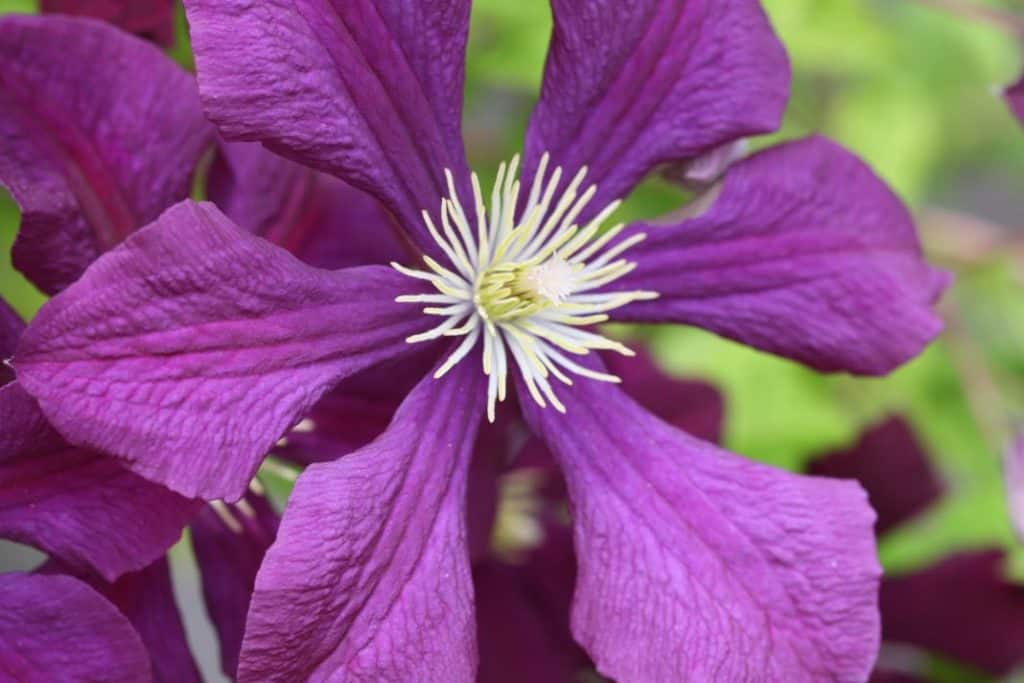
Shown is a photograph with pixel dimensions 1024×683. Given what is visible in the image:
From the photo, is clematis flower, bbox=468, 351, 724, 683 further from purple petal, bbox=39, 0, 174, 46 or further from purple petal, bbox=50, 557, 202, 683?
purple petal, bbox=39, 0, 174, 46

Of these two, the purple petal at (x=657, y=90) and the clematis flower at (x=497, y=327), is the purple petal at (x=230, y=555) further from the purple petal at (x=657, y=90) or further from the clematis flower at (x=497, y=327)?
the purple petal at (x=657, y=90)

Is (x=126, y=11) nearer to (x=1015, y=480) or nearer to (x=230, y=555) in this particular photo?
(x=230, y=555)

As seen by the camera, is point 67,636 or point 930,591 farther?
point 930,591

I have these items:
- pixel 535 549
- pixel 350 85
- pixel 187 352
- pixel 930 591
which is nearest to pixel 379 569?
pixel 187 352

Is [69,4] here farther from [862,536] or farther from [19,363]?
[862,536]

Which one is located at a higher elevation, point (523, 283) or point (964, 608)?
point (523, 283)

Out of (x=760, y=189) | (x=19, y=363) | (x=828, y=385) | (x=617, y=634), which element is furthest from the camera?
(x=828, y=385)

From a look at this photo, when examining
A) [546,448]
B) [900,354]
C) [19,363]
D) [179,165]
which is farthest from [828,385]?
[19,363]
